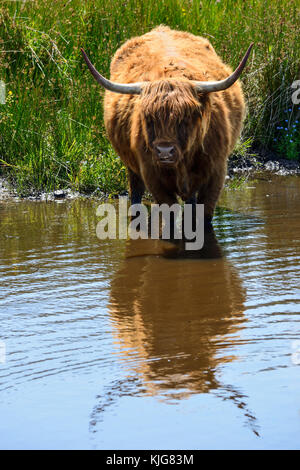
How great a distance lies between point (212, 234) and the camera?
6.07 meters

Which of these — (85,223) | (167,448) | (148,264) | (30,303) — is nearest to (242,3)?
(85,223)

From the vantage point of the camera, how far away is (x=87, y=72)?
325 inches

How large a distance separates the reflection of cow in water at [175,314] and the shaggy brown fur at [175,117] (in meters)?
0.44

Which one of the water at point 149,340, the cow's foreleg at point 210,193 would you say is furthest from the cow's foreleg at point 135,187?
the cow's foreleg at point 210,193

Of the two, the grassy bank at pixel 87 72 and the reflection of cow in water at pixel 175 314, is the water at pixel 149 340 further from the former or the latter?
the grassy bank at pixel 87 72

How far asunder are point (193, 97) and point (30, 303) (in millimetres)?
1714

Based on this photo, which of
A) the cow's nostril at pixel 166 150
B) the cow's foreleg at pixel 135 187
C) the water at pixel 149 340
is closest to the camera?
the water at pixel 149 340

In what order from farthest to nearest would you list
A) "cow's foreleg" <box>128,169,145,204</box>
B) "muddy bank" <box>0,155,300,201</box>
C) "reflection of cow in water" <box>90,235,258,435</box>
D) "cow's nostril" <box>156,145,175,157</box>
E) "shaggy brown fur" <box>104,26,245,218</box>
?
"muddy bank" <box>0,155,300,201</box> < "cow's foreleg" <box>128,169,145,204</box> < "shaggy brown fur" <box>104,26,245,218</box> < "cow's nostril" <box>156,145,175,157</box> < "reflection of cow in water" <box>90,235,258,435</box>

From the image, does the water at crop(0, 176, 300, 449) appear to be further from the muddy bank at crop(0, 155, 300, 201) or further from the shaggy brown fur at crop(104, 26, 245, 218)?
the muddy bank at crop(0, 155, 300, 201)

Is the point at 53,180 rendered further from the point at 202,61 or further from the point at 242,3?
the point at 242,3

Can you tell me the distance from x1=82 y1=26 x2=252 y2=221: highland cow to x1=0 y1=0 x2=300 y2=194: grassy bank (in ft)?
3.52

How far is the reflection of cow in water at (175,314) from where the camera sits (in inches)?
139

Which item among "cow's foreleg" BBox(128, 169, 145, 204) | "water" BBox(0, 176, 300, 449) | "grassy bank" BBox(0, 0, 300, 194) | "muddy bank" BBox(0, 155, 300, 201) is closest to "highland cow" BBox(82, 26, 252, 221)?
"cow's foreleg" BBox(128, 169, 145, 204)

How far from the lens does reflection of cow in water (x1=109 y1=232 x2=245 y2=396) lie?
354 centimetres
